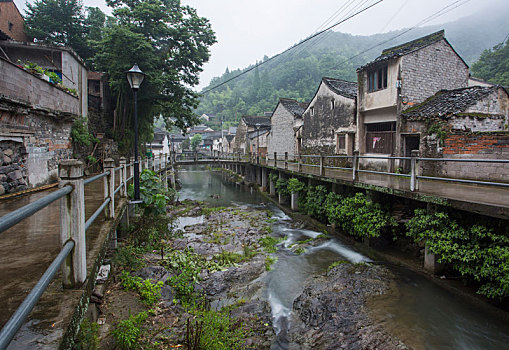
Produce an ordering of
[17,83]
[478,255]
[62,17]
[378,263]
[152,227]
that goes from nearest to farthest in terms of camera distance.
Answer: [478,255] → [17,83] → [378,263] → [152,227] → [62,17]

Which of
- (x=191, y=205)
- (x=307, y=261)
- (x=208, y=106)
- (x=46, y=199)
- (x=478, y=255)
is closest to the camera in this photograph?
(x=46, y=199)

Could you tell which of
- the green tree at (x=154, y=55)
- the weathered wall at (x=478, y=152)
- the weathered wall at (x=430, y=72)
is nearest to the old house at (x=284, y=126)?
the green tree at (x=154, y=55)

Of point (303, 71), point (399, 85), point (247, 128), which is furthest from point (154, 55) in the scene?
point (303, 71)

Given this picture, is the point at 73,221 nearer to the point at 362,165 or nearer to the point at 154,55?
the point at 362,165

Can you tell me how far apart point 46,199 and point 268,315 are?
5.54 metres

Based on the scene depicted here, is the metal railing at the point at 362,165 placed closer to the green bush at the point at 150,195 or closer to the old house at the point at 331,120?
the old house at the point at 331,120

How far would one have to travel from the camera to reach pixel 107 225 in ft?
15.1

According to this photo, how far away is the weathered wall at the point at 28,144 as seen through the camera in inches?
271

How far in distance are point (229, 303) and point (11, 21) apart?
25.8m

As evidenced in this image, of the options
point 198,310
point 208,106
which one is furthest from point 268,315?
point 208,106

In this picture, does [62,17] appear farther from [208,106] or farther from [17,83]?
[208,106]

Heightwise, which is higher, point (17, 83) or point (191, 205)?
point (17, 83)

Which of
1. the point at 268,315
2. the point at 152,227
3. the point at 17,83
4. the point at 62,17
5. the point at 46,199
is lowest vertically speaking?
the point at 268,315

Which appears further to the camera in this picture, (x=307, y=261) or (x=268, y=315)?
(x=307, y=261)
